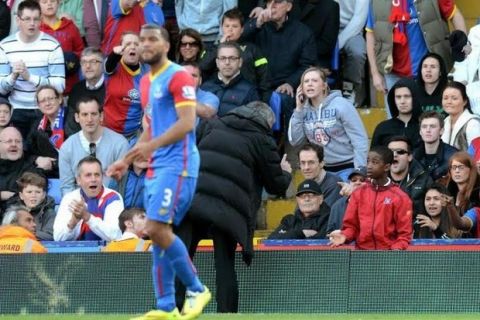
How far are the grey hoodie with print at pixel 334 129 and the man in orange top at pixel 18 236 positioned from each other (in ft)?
10.6

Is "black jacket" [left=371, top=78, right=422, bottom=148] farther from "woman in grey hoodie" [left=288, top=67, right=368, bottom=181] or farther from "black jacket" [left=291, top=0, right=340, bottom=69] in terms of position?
"black jacket" [left=291, top=0, right=340, bottom=69]

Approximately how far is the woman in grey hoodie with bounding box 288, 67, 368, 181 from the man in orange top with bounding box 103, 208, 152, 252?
2.52 metres

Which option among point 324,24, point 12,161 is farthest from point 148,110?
point 324,24

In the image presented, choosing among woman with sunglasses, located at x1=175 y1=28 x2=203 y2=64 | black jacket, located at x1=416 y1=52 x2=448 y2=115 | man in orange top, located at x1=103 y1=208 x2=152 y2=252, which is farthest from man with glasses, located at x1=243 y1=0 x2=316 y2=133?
man in orange top, located at x1=103 y1=208 x2=152 y2=252

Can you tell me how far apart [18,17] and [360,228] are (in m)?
5.66

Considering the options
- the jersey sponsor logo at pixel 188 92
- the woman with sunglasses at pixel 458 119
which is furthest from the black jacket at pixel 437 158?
the jersey sponsor logo at pixel 188 92

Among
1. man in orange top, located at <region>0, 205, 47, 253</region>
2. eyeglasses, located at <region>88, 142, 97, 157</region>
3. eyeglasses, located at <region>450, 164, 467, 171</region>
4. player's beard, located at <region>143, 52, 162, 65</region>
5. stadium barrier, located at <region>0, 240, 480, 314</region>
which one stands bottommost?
stadium barrier, located at <region>0, 240, 480, 314</region>

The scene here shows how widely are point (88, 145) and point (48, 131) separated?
1.04 meters

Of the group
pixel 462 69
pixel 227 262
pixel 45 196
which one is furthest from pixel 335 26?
pixel 227 262

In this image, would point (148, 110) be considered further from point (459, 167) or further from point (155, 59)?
point (459, 167)

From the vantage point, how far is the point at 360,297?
14.1 meters

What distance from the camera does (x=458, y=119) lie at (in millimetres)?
16234

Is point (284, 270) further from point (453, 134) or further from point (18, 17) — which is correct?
point (18, 17)

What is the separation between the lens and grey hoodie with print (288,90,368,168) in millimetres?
16297
